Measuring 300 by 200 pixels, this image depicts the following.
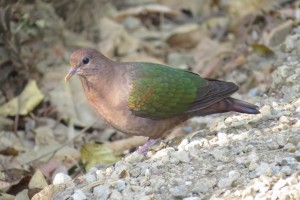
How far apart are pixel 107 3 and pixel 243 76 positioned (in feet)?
7.47

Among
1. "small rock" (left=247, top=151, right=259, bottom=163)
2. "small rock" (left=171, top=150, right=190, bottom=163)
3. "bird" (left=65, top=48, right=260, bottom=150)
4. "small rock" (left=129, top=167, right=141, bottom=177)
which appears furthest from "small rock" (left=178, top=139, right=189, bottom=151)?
"small rock" (left=247, top=151, right=259, bottom=163)

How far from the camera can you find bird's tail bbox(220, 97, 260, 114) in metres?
5.45

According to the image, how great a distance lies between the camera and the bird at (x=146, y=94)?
5387 millimetres

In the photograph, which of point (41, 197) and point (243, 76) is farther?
point (243, 76)

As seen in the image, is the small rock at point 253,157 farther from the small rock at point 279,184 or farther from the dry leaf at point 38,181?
the dry leaf at point 38,181

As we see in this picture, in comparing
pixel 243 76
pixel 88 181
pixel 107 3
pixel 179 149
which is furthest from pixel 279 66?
pixel 107 3

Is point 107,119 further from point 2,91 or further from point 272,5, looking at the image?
point 272,5

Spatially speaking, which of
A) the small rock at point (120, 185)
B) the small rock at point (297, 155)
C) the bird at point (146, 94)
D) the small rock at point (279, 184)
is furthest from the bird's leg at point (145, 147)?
the small rock at point (279, 184)

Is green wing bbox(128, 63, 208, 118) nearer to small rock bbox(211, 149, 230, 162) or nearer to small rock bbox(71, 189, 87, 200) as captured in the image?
small rock bbox(211, 149, 230, 162)

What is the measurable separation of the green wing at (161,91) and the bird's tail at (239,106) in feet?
0.56

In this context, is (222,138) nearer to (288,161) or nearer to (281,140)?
(281,140)

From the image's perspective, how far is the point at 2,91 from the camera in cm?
771

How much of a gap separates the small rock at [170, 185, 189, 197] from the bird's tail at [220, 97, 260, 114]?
1090 mm

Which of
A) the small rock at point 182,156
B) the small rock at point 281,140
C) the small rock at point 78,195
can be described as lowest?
the small rock at point 78,195
